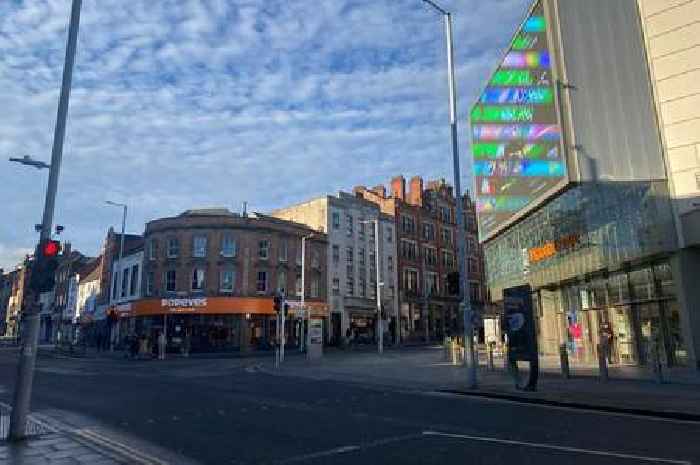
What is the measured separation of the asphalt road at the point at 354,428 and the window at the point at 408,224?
52.4 meters

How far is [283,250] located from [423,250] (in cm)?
2213

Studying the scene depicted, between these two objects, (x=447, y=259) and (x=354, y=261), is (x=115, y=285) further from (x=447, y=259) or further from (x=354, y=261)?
(x=447, y=259)

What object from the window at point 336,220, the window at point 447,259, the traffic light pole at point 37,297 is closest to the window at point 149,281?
the window at point 336,220

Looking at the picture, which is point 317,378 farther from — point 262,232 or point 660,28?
point 262,232

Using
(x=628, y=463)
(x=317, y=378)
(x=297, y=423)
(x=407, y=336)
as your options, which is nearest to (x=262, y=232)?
(x=407, y=336)

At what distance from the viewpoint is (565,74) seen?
2391 cm

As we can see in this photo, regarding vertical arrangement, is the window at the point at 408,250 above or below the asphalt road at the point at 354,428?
above

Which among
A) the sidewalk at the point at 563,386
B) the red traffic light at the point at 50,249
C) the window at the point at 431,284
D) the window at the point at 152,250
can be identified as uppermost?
the window at the point at 152,250

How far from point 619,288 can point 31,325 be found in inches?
878

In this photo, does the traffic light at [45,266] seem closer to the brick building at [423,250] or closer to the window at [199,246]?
the window at [199,246]

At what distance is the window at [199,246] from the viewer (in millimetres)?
52562

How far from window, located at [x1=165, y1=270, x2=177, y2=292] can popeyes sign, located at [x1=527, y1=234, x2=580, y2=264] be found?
3253 cm

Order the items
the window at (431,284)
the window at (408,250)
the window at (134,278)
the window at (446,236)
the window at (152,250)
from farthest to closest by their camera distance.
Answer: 1. the window at (446,236)
2. the window at (431,284)
3. the window at (408,250)
4. the window at (134,278)
5. the window at (152,250)

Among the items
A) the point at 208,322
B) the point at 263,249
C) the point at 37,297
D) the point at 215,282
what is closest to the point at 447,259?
the point at 263,249
